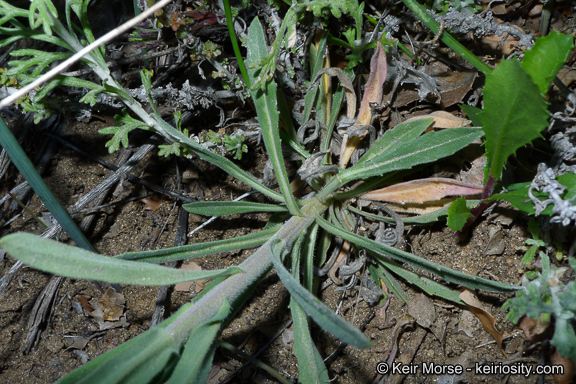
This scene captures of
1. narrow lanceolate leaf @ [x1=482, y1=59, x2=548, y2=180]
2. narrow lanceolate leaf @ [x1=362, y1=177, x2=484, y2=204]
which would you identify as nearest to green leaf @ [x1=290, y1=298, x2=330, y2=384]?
narrow lanceolate leaf @ [x1=362, y1=177, x2=484, y2=204]

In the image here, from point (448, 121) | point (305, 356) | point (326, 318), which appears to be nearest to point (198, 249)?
point (305, 356)

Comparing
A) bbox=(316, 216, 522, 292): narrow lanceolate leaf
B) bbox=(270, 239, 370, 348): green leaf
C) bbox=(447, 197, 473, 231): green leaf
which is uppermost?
bbox=(270, 239, 370, 348): green leaf

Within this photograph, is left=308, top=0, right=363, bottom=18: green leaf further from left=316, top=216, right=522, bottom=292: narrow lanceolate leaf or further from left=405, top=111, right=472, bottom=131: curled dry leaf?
left=316, top=216, right=522, bottom=292: narrow lanceolate leaf

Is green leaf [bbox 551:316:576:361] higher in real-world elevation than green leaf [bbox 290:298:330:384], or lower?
higher

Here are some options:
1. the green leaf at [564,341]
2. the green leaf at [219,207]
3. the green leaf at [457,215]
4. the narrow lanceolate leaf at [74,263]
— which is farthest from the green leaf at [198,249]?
the green leaf at [564,341]

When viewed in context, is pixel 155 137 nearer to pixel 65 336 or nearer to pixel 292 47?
pixel 292 47

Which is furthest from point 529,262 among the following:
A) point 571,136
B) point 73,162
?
point 73,162

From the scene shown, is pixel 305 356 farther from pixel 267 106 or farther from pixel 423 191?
pixel 267 106
